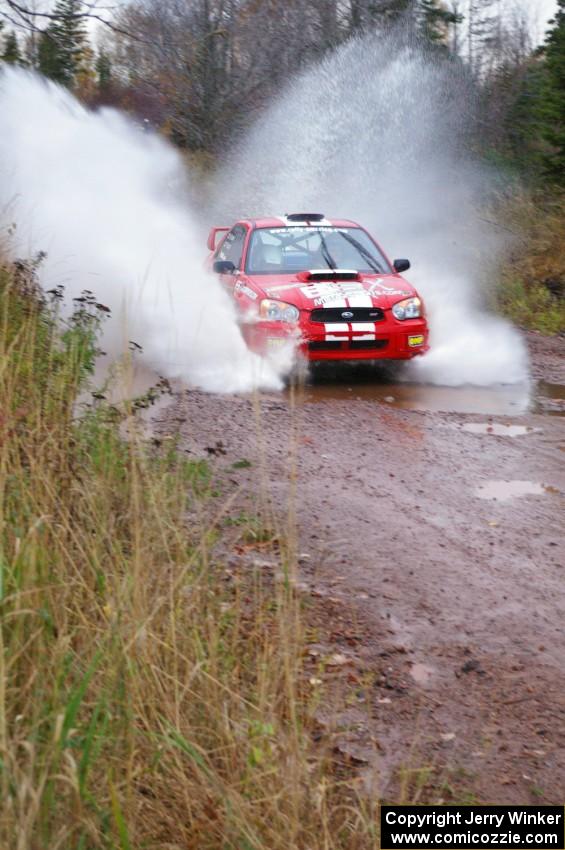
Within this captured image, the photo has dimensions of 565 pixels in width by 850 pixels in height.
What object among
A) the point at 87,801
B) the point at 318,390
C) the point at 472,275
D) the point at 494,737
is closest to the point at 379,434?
the point at 318,390

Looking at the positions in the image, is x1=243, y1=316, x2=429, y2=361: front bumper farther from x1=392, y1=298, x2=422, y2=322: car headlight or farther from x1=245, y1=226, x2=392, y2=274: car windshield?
x1=245, y1=226, x2=392, y2=274: car windshield

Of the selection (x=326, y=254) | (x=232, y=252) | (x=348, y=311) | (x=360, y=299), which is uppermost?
(x=232, y=252)

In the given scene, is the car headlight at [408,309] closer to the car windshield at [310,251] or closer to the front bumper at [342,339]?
the front bumper at [342,339]

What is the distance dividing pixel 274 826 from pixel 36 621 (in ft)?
3.02

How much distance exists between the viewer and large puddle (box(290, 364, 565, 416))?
970 cm

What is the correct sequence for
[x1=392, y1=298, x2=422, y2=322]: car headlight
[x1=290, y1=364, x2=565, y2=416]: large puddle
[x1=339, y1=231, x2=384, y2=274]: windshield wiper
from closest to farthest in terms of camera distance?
1. [x1=290, y1=364, x2=565, y2=416]: large puddle
2. [x1=392, y1=298, x2=422, y2=322]: car headlight
3. [x1=339, y1=231, x2=384, y2=274]: windshield wiper

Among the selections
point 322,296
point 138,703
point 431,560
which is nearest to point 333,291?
point 322,296

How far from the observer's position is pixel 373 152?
1040 inches

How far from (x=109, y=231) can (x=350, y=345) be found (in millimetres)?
6520

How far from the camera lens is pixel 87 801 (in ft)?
8.79

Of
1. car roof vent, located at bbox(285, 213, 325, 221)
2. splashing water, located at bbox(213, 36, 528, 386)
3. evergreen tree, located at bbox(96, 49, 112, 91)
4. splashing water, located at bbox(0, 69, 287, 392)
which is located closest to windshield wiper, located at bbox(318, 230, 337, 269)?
car roof vent, located at bbox(285, 213, 325, 221)

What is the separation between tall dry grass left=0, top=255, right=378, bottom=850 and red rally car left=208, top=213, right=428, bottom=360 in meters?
6.06

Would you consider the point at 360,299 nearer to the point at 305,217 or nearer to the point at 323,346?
the point at 323,346

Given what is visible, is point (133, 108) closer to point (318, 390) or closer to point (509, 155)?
point (509, 155)
